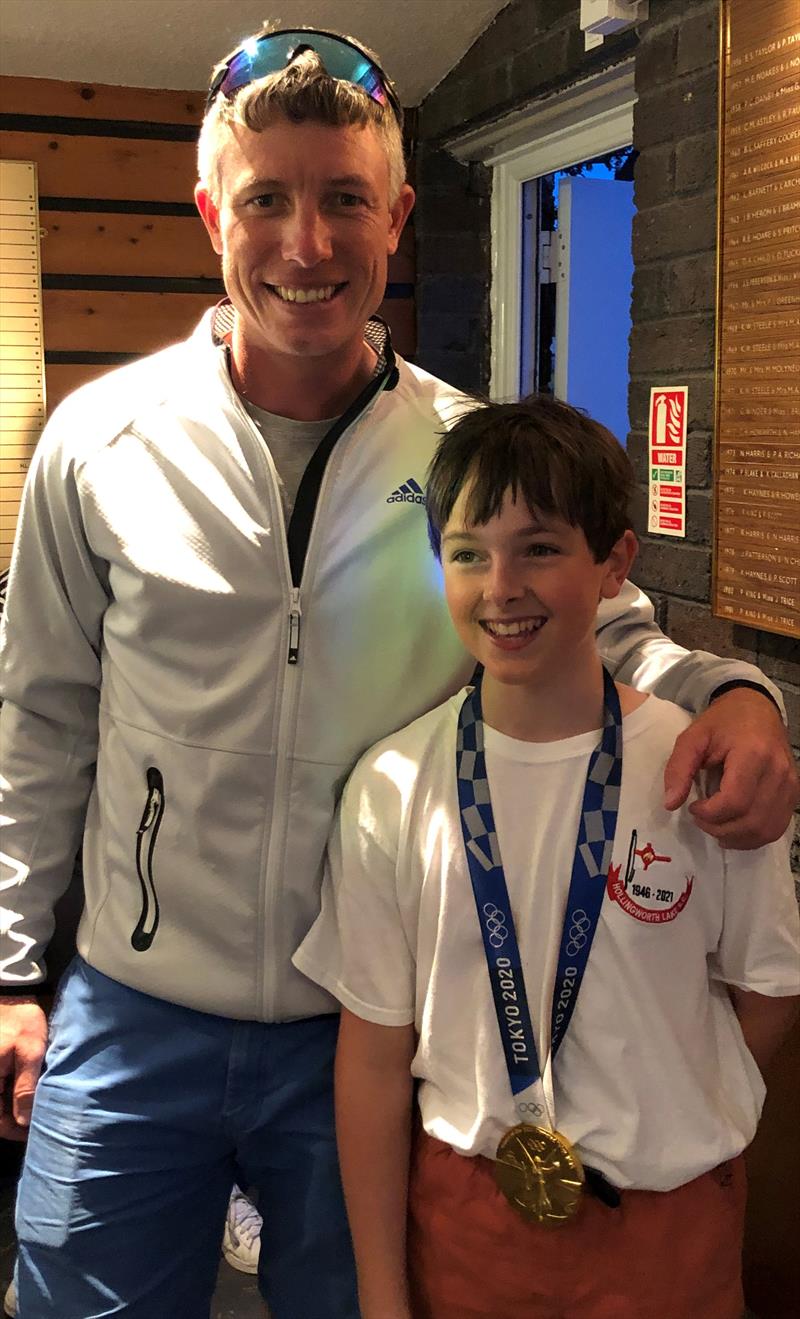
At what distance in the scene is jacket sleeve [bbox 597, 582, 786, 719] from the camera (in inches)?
44.3

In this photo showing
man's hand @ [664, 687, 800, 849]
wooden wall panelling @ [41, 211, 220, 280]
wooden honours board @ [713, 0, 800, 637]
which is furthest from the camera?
wooden wall panelling @ [41, 211, 220, 280]

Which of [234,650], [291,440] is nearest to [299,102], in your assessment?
[291,440]

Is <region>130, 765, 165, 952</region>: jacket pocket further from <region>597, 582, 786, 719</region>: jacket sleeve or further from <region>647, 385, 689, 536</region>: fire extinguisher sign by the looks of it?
<region>647, 385, 689, 536</region>: fire extinguisher sign

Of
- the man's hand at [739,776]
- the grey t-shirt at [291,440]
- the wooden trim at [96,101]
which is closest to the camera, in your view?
the man's hand at [739,776]

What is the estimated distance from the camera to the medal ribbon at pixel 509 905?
1.03 metres

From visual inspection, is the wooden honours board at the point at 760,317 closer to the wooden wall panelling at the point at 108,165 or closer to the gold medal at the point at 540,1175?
the gold medal at the point at 540,1175

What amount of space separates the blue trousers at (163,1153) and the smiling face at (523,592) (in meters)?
0.45

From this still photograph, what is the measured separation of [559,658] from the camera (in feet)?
3.49

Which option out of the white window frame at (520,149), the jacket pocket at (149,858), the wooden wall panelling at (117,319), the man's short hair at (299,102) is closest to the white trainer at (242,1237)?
the jacket pocket at (149,858)

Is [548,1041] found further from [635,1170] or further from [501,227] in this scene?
[501,227]

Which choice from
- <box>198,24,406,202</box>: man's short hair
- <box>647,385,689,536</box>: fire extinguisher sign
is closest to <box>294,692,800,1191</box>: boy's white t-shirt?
<box>198,24,406,202</box>: man's short hair

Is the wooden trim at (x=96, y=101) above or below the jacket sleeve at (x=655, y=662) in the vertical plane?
above

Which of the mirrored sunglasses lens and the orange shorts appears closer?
the orange shorts

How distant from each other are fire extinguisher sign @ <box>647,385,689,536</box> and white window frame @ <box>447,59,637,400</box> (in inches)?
31.5
